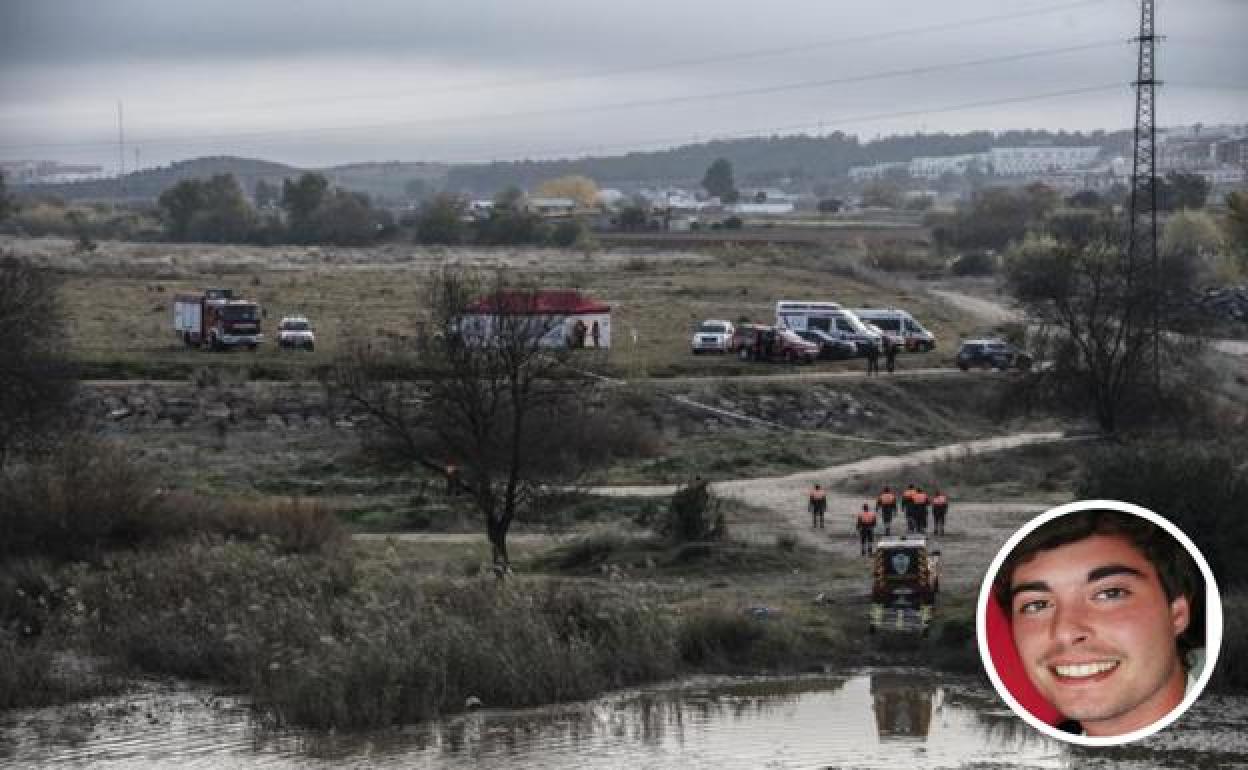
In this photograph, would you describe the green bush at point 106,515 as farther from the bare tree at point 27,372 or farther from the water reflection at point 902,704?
the water reflection at point 902,704

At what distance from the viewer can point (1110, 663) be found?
2807mm

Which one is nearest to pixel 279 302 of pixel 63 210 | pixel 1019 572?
pixel 1019 572

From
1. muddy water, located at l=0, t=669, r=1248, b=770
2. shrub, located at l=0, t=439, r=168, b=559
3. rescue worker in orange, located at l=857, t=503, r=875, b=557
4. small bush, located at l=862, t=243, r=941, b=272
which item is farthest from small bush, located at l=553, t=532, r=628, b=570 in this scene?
small bush, located at l=862, t=243, r=941, b=272

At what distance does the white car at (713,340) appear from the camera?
6469 cm

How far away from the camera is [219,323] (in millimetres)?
61094

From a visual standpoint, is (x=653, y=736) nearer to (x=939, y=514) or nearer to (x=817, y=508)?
(x=939, y=514)

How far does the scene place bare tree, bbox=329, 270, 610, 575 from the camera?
116 ft

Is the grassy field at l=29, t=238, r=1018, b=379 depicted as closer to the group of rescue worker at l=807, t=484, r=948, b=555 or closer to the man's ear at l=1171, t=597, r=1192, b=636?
the group of rescue worker at l=807, t=484, r=948, b=555

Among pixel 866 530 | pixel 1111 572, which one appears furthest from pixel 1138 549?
pixel 866 530

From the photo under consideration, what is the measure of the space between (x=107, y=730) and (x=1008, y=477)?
91.7 ft

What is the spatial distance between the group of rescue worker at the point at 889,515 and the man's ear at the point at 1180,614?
3290 cm

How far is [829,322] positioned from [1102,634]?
6586cm

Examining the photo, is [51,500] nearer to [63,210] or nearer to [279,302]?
[279,302]

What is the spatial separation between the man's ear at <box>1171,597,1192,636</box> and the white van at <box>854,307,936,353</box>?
6736 cm
